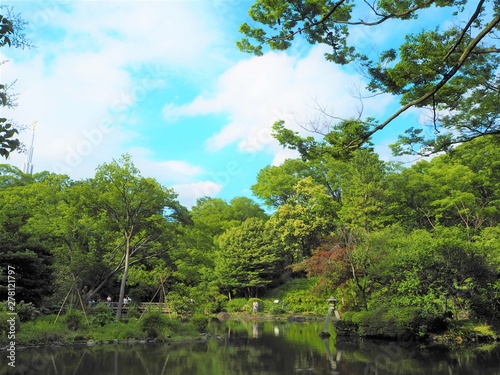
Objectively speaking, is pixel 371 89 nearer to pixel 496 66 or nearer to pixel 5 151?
pixel 496 66

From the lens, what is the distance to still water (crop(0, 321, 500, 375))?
7.16 m

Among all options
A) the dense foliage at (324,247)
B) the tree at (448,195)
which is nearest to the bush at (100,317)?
the dense foliage at (324,247)

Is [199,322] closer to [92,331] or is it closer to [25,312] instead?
[92,331]

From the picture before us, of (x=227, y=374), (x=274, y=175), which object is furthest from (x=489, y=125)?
(x=274, y=175)

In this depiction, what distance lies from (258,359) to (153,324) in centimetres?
464

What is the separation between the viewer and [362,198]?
2398cm

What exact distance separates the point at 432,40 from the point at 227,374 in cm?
660

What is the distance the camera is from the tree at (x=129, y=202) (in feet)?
45.8

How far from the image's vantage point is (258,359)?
342 inches

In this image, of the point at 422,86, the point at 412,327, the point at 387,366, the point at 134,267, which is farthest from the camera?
the point at 134,267

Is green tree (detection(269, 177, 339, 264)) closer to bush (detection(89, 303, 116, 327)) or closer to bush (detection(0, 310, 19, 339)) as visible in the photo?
bush (detection(89, 303, 116, 327))

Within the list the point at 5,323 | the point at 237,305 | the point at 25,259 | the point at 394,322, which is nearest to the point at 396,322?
the point at 394,322

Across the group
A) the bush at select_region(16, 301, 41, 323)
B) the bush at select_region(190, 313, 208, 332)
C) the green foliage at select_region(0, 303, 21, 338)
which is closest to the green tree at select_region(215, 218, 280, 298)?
the bush at select_region(190, 313, 208, 332)

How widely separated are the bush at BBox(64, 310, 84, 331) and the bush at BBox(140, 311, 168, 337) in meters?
1.81
